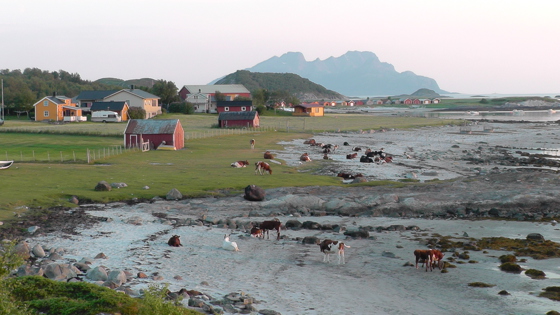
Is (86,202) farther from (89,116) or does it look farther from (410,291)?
(89,116)

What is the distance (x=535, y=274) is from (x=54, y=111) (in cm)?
9525

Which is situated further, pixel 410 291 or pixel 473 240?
pixel 473 240

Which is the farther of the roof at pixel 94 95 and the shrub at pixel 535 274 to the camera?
the roof at pixel 94 95

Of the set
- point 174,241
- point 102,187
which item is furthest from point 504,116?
point 174,241

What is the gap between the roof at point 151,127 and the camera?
56281 millimetres

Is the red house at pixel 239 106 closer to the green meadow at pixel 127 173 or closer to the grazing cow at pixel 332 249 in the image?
the green meadow at pixel 127 173

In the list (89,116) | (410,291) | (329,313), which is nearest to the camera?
(329,313)

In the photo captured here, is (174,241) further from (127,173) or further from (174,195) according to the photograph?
(127,173)

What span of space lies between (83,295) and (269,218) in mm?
15450

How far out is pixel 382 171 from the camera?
45.8 meters

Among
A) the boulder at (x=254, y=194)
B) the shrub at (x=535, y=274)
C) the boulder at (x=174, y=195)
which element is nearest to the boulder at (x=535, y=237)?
the shrub at (x=535, y=274)

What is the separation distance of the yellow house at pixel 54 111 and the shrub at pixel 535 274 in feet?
304

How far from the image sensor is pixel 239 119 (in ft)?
294

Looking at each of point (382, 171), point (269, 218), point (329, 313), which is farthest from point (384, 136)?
point (329, 313)
